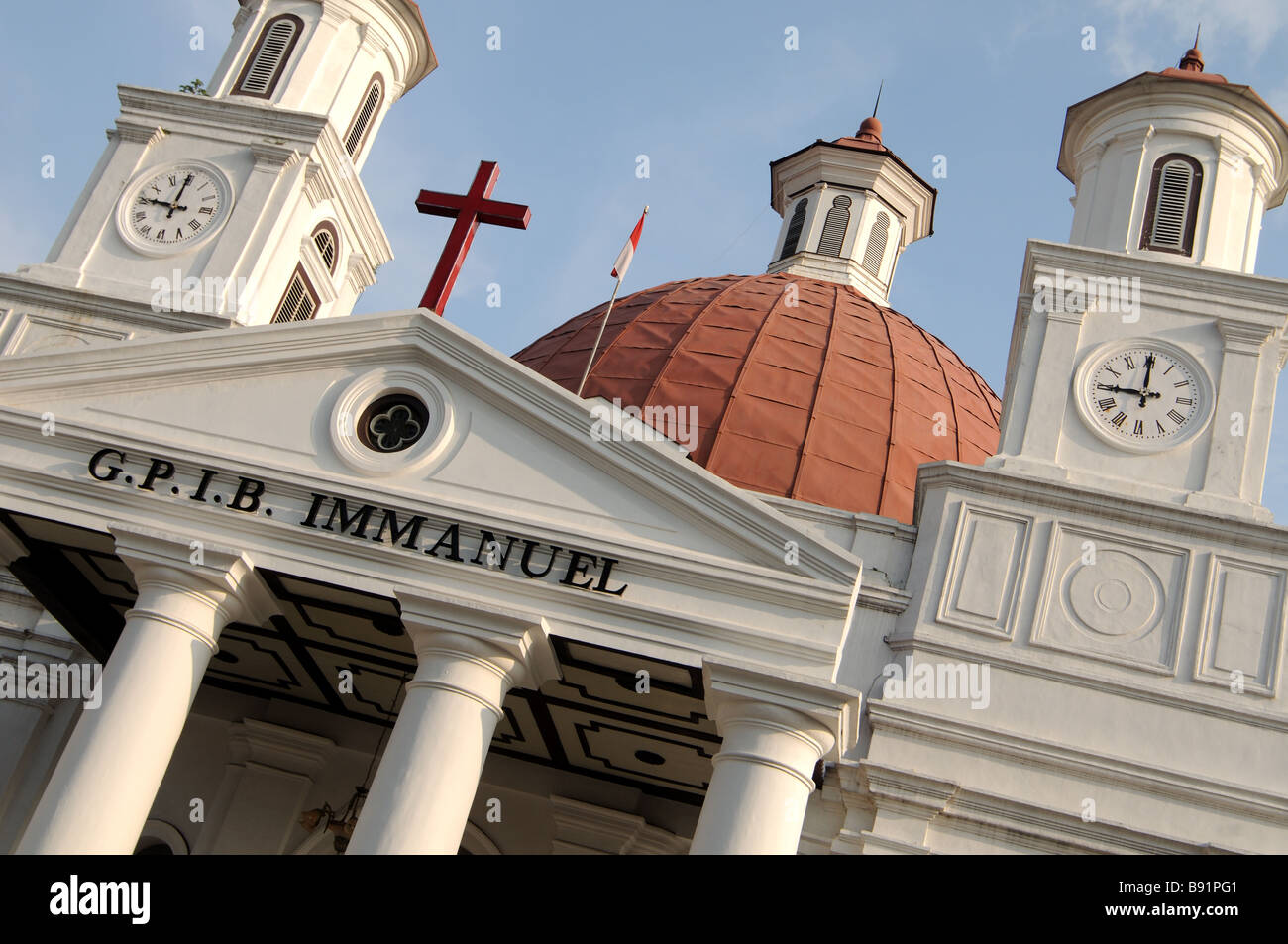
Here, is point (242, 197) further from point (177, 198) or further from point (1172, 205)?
point (1172, 205)

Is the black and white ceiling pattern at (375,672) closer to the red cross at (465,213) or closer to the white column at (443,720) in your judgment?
the white column at (443,720)

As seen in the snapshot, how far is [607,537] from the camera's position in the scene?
43.5ft

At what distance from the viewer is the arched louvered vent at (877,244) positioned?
3422cm

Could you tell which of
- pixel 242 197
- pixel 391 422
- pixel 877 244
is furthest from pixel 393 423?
pixel 877 244

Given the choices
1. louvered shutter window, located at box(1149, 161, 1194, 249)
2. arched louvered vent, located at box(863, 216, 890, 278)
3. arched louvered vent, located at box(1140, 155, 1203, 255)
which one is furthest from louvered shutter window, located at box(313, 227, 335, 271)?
arched louvered vent, located at box(863, 216, 890, 278)

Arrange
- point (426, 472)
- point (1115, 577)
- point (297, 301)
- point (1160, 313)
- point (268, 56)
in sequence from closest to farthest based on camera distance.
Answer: point (426, 472)
point (1115, 577)
point (1160, 313)
point (297, 301)
point (268, 56)

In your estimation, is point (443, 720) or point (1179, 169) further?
point (1179, 169)

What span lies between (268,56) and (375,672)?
12.8 m

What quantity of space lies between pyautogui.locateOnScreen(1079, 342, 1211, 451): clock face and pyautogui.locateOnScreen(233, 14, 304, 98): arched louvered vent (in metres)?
14.9

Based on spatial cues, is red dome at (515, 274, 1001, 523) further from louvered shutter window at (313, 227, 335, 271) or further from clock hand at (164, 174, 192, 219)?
clock hand at (164, 174, 192, 219)

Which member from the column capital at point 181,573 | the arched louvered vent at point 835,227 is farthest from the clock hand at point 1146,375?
the arched louvered vent at point 835,227
